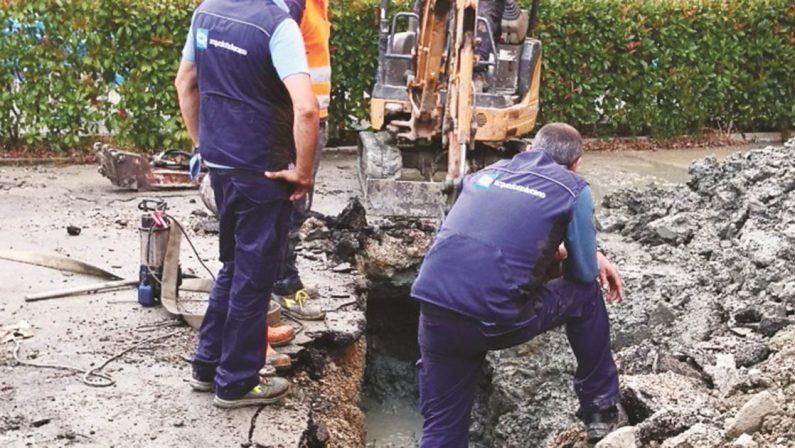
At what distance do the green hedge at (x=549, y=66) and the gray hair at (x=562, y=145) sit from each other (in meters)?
7.81

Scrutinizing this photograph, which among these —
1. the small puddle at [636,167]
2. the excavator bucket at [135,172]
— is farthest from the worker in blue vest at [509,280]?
the small puddle at [636,167]

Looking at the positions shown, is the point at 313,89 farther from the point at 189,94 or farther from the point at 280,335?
the point at 280,335

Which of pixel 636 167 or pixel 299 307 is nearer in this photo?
pixel 299 307

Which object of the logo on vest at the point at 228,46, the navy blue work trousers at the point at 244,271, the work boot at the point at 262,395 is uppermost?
the logo on vest at the point at 228,46

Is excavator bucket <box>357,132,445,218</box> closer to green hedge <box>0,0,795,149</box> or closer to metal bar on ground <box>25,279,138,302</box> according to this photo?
metal bar on ground <box>25,279,138,302</box>

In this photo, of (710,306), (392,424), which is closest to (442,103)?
(392,424)

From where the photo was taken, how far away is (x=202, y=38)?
521 cm

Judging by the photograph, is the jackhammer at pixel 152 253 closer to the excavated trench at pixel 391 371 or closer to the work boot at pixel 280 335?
the work boot at pixel 280 335

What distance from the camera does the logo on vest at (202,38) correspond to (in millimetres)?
5180

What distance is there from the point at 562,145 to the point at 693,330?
7.79ft

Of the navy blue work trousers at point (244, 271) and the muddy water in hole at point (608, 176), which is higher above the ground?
the navy blue work trousers at point (244, 271)

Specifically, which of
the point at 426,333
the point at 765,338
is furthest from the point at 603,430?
the point at 765,338

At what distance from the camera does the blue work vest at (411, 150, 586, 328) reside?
4859mm

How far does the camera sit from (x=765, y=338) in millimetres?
6285
